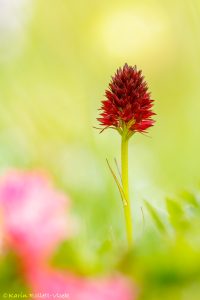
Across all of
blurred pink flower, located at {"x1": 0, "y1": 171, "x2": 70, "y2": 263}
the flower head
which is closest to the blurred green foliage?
the flower head

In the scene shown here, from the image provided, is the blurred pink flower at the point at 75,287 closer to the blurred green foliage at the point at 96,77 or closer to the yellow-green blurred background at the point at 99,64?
the blurred green foliage at the point at 96,77

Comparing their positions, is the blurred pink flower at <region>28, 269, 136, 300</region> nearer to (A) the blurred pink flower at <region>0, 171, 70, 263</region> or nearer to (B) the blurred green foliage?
(A) the blurred pink flower at <region>0, 171, 70, 263</region>

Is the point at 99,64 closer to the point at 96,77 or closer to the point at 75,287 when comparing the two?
the point at 96,77

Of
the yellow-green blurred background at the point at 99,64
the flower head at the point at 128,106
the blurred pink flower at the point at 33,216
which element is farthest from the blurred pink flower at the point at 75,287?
the yellow-green blurred background at the point at 99,64

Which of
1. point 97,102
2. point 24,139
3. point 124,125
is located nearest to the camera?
point 124,125

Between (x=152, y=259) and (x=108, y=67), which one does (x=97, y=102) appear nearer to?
(x=108, y=67)

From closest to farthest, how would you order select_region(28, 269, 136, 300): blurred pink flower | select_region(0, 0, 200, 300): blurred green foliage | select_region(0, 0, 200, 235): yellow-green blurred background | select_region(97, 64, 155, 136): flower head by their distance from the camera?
select_region(28, 269, 136, 300): blurred pink flower < select_region(97, 64, 155, 136): flower head < select_region(0, 0, 200, 300): blurred green foliage < select_region(0, 0, 200, 235): yellow-green blurred background

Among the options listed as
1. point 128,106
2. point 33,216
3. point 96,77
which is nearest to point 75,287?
point 33,216

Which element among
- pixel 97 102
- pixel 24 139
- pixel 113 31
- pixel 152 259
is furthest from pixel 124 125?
pixel 113 31
